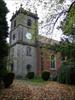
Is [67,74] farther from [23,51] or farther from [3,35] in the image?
[23,51]

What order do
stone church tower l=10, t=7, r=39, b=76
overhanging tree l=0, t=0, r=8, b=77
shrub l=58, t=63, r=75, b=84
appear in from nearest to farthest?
overhanging tree l=0, t=0, r=8, b=77
shrub l=58, t=63, r=75, b=84
stone church tower l=10, t=7, r=39, b=76

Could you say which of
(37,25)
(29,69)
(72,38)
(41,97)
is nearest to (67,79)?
(72,38)

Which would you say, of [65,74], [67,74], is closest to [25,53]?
[65,74]

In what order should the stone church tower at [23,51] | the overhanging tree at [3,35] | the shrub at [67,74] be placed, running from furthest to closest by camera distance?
1. the stone church tower at [23,51]
2. the shrub at [67,74]
3. the overhanging tree at [3,35]

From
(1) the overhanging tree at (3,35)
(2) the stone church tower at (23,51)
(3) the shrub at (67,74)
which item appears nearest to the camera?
(1) the overhanging tree at (3,35)

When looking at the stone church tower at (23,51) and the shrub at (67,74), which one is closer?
the shrub at (67,74)

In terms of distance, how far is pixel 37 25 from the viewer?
14.9m

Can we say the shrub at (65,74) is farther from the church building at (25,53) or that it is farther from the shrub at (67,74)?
the church building at (25,53)

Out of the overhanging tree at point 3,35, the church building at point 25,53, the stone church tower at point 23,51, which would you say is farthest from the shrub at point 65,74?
the stone church tower at point 23,51

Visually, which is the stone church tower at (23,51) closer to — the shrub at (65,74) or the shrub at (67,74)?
the shrub at (65,74)

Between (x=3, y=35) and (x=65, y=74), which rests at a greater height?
(x=3, y=35)

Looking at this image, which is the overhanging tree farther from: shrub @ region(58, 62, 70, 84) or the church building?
the church building

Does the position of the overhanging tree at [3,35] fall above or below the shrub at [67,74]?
above

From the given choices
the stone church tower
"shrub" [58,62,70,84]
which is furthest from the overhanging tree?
the stone church tower
